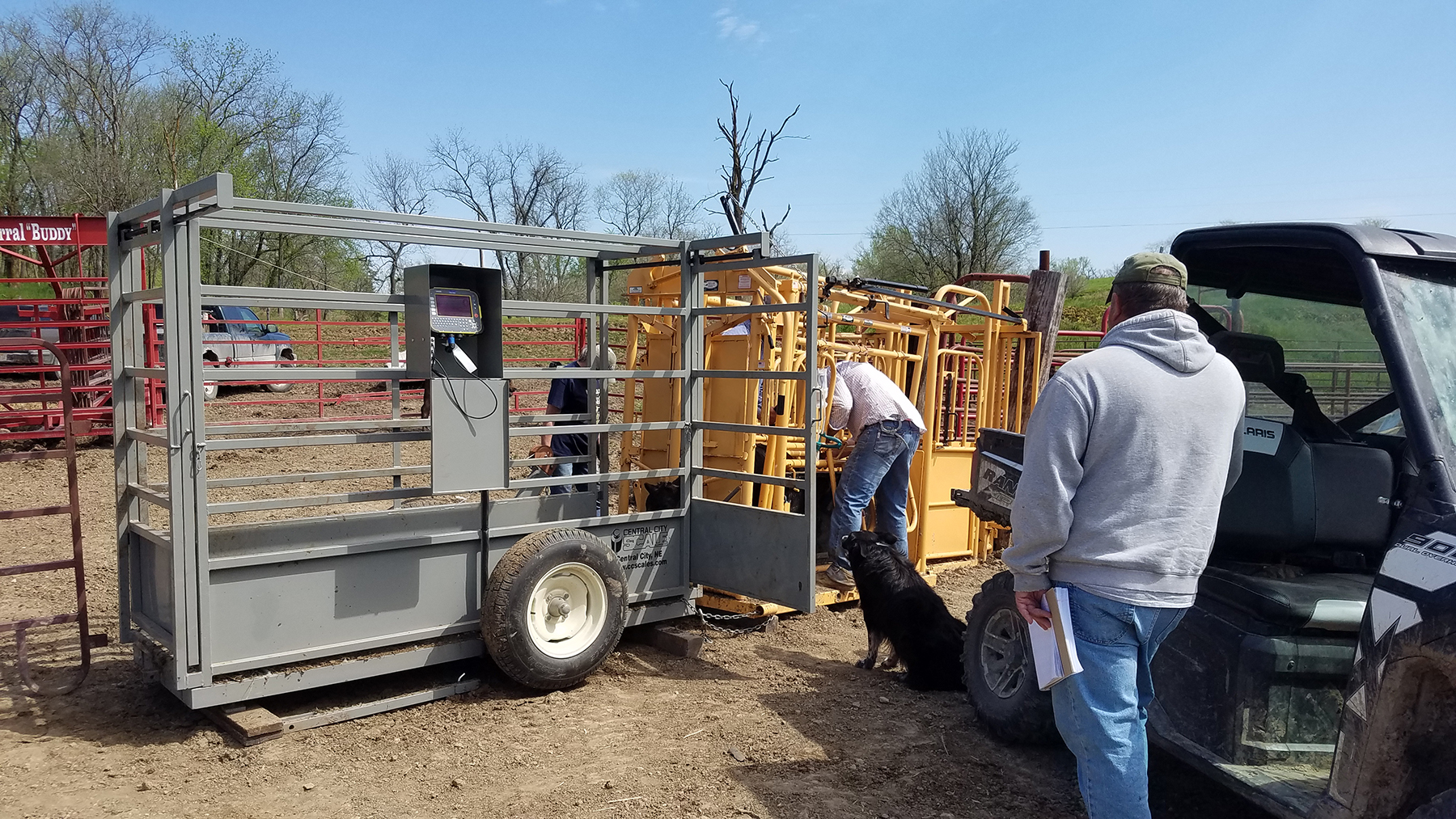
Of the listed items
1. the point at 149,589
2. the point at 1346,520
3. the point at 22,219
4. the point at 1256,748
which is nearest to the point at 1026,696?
the point at 1256,748

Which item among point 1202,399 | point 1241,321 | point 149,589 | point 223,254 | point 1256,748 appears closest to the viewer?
point 1202,399

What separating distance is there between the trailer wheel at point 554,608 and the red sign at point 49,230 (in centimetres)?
968

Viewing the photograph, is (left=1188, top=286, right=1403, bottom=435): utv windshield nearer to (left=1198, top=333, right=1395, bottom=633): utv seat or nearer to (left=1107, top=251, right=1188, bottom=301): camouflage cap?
(left=1198, top=333, right=1395, bottom=633): utv seat

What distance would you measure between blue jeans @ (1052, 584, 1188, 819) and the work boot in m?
3.87

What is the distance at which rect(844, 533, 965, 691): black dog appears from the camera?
5.11 metres

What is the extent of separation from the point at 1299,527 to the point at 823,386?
11.4 feet

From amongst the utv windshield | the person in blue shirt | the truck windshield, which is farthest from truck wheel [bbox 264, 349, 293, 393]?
the truck windshield

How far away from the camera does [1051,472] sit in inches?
103

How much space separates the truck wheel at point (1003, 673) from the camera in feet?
13.5

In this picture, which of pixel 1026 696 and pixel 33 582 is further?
pixel 33 582

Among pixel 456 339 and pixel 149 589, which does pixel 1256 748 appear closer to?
pixel 456 339

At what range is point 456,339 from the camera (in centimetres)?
498

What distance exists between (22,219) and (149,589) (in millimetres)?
9611

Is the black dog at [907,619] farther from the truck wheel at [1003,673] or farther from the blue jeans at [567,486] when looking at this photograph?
the blue jeans at [567,486]
